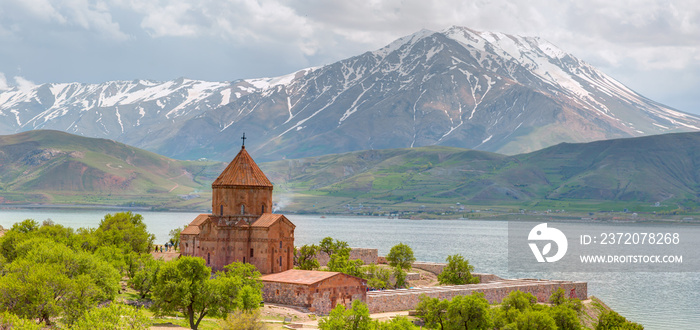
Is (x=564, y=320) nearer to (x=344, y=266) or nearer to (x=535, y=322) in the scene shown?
(x=535, y=322)

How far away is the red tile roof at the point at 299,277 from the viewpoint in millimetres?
70312

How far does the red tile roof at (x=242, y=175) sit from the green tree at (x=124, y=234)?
1813 cm

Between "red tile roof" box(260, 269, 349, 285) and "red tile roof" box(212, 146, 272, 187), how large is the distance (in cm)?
1047

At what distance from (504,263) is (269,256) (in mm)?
80425

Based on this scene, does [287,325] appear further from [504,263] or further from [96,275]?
[504,263]

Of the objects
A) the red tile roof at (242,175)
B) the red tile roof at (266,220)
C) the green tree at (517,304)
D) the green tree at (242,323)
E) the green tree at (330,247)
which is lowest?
the green tree at (242,323)

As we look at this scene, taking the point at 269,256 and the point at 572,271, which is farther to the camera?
the point at 572,271

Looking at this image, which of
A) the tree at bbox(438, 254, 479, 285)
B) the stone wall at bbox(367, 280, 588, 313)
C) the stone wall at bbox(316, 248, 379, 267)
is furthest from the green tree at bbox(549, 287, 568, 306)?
the stone wall at bbox(316, 248, 379, 267)

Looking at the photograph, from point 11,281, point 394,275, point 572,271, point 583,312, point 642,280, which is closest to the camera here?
point 11,281

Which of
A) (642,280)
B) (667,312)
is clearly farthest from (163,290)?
(642,280)

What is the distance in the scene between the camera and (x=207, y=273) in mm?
62625

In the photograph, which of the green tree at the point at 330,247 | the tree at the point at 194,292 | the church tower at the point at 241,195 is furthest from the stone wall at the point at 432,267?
the tree at the point at 194,292

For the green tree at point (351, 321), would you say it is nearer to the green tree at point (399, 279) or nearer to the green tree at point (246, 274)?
the green tree at point (246, 274)

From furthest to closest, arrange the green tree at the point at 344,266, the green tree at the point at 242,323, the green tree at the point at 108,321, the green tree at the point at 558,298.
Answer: the green tree at the point at 344,266
the green tree at the point at 558,298
the green tree at the point at 242,323
the green tree at the point at 108,321
